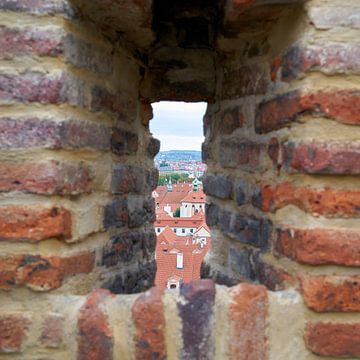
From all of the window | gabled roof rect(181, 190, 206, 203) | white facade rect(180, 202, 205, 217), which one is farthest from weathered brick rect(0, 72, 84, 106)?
white facade rect(180, 202, 205, 217)

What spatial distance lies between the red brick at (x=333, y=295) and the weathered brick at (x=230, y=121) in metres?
0.61

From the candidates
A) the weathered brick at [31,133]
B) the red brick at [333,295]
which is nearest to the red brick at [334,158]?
the red brick at [333,295]

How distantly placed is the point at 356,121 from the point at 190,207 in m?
31.7

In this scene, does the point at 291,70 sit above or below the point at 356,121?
above

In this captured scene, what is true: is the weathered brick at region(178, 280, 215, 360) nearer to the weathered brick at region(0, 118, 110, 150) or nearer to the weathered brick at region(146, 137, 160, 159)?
the weathered brick at region(0, 118, 110, 150)

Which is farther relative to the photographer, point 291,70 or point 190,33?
point 190,33

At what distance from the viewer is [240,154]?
1617mm

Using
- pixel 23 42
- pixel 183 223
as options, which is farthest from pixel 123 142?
pixel 183 223

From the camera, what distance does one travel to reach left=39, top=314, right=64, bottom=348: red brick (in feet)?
3.98

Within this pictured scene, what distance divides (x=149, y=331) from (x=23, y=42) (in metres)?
0.74

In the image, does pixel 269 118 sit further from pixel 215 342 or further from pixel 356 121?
pixel 215 342

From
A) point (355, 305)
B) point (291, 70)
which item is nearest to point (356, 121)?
point (291, 70)

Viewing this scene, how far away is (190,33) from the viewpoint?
6.07 ft

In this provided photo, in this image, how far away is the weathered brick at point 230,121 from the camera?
1636mm
